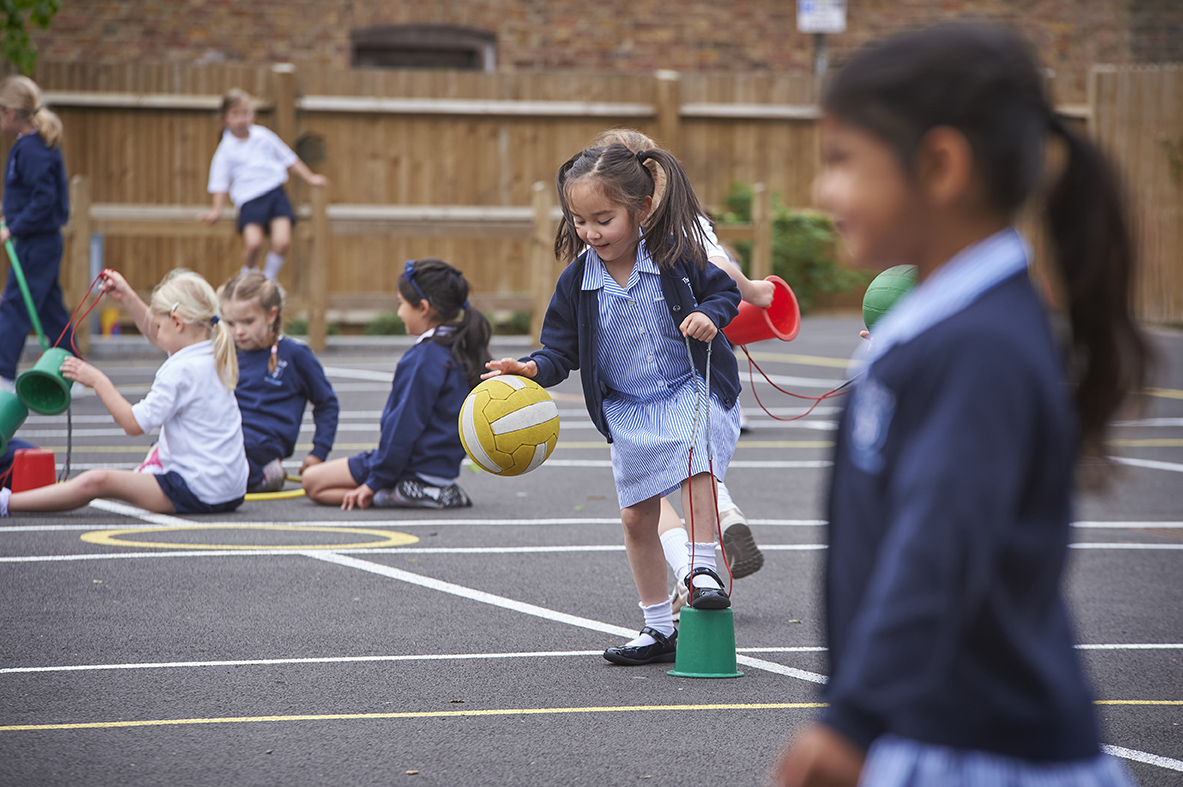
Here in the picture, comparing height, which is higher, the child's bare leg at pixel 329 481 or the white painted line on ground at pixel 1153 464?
the child's bare leg at pixel 329 481

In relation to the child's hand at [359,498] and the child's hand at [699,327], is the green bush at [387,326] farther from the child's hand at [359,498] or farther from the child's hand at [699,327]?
the child's hand at [699,327]

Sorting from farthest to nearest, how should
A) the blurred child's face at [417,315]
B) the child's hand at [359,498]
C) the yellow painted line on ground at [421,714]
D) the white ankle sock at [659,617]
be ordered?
1. the child's hand at [359,498]
2. the blurred child's face at [417,315]
3. the white ankle sock at [659,617]
4. the yellow painted line on ground at [421,714]

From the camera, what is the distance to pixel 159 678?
438cm

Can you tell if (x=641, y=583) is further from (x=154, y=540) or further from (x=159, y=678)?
(x=154, y=540)

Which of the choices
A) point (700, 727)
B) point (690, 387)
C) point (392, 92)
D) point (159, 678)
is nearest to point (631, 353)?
point (690, 387)

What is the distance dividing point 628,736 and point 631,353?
1328 mm

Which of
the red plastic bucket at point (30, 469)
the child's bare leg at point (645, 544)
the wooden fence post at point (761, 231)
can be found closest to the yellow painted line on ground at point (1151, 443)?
the child's bare leg at point (645, 544)

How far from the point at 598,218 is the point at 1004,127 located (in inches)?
112

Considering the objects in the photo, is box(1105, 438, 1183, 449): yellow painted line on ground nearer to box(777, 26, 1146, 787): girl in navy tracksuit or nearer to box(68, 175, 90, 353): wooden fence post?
box(777, 26, 1146, 787): girl in navy tracksuit

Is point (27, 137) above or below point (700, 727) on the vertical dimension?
above

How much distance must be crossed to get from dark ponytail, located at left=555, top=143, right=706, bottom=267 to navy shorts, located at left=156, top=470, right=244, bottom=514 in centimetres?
343

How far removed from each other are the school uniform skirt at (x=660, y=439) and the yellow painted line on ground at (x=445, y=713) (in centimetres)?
74

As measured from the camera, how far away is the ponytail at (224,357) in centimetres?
704

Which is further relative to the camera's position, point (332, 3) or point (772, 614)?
point (332, 3)
